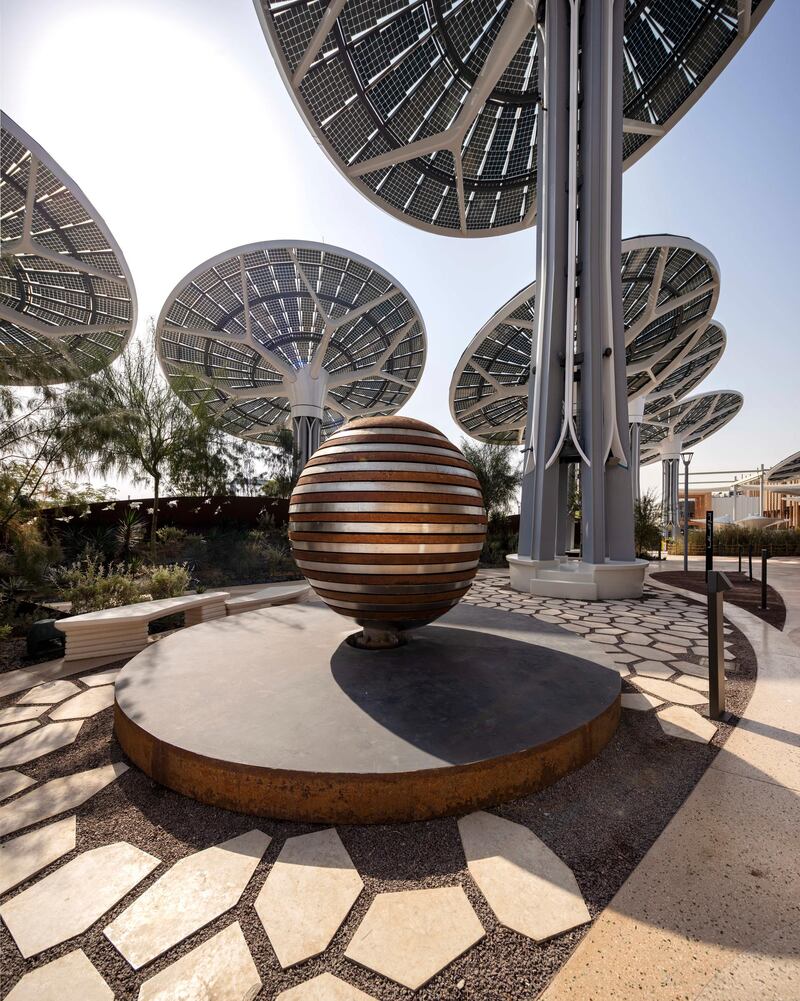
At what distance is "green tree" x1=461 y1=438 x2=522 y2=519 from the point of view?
65.6 ft

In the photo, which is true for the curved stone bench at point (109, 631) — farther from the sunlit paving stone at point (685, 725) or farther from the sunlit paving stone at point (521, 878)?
the sunlit paving stone at point (685, 725)

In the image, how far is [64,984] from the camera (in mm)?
1396

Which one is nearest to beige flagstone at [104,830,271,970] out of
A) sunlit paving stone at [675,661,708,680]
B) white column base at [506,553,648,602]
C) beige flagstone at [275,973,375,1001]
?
beige flagstone at [275,973,375,1001]

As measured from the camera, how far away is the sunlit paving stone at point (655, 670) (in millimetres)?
4391

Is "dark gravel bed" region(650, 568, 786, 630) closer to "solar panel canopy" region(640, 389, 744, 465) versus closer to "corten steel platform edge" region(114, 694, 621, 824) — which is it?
"corten steel platform edge" region(114, 694, 621, 824)

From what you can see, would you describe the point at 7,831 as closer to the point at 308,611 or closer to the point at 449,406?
the point at 308,611

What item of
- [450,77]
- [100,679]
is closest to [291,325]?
[450,77]

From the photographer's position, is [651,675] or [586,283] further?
[586,283]

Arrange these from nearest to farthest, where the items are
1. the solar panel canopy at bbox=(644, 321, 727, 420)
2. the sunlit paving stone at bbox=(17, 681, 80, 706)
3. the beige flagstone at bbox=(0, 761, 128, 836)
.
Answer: the beige flagstone at bbox=(0, 761, 128, 836) < the sunlit paving stone at bbox=(17, 681, 80, 706) < the solar panel canopy at bbox=(644, 321, 727, 420)

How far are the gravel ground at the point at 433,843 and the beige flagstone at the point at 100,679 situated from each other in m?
1.32

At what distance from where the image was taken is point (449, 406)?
32281 millimetres

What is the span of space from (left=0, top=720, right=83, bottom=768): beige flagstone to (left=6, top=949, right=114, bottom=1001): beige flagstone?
1875 mm

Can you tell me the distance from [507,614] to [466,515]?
8.20ft

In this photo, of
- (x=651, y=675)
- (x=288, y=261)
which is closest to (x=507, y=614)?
(x=651, y=675)
